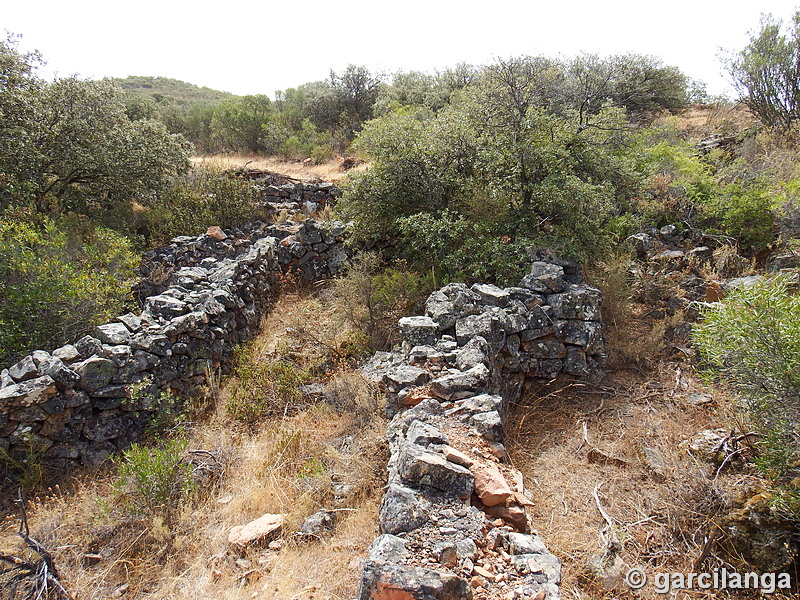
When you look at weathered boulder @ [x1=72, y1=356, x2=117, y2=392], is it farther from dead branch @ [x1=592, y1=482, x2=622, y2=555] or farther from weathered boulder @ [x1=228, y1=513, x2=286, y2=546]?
dead branch @ [x1=592, y1=482, x2=622, y2=555]

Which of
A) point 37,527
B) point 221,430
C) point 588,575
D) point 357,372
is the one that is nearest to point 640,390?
point 588,575

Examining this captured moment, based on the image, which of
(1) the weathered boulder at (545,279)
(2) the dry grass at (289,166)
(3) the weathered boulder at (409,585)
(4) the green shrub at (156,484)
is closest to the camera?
(3) the weathered boulder at (409,585)

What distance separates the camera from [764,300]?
3.16m

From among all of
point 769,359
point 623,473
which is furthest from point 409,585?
point 769,359

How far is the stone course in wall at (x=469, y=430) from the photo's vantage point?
103 inches

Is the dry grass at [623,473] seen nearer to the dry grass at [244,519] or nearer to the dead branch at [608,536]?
the dead branch at [608,536]

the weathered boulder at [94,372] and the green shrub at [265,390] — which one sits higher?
the weathered boulder at [94,372]

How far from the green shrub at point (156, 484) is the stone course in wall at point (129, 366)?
44.1 inches

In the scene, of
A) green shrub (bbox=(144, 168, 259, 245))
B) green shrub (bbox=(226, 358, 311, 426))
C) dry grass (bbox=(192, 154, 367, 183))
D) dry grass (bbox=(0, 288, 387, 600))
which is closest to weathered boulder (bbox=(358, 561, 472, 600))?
dry grass (bbox=(0, 288, 387, 600))

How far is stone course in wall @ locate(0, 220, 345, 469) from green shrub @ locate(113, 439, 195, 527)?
3.67 ft

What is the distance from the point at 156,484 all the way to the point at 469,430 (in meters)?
2.91

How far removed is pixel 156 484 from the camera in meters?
4.04

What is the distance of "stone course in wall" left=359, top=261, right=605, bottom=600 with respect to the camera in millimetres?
2611

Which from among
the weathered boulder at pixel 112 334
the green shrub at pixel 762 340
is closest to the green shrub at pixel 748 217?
the green shrub at pixel 762 340
